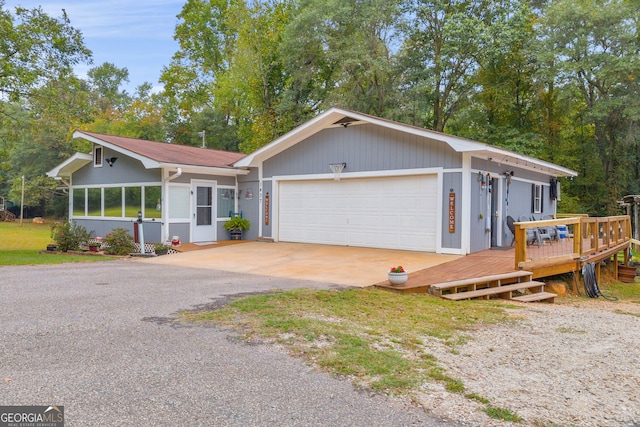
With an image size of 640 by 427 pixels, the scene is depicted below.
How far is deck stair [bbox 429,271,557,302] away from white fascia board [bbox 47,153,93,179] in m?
Answer: 13.3

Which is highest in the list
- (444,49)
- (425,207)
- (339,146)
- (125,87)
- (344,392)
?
(125,87)

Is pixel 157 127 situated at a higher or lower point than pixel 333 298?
higher

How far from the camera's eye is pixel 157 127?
3108 cm

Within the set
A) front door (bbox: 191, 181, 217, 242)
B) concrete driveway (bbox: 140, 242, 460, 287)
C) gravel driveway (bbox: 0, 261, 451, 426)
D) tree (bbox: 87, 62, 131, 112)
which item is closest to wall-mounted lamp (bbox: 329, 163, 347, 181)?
concrete driveway (bbox: 140, 242, 460, 287)

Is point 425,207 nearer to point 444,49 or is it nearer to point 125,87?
point 444,49

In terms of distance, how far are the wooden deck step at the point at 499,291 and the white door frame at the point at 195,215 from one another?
936 centimetres

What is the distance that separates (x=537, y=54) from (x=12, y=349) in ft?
71.0

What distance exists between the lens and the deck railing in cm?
878

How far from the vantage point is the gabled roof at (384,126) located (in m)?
10.9

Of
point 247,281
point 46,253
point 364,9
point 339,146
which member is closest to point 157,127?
point 364,9

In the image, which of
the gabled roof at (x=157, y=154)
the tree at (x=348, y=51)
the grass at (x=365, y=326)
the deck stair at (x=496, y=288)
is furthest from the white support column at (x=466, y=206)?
the tree at (x=348, y=51)

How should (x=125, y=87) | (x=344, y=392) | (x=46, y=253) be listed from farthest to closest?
1. (x=125, y=87)
2. (x=46, y=253)
3. (x=344, y=392)

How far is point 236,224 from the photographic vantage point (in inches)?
604

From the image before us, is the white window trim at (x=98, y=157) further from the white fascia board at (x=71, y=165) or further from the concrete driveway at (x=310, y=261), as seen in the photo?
the concrete driveway at (x=310, y=261)
